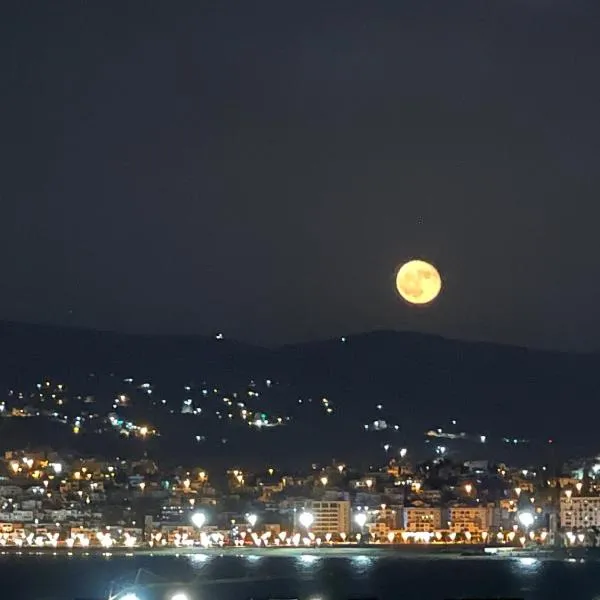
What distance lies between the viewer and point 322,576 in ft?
129

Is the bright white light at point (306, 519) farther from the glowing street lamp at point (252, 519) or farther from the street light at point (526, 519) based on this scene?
the street light at point (526, 519)

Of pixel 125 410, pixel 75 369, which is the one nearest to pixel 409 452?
pixel 125 410

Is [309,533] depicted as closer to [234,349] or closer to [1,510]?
[1,510]

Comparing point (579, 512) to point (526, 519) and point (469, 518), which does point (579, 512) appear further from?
point (469, 518)

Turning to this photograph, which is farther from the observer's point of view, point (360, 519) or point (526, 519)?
point (526, 519)

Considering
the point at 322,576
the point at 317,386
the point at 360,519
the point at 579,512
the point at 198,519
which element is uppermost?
the point at 317,386

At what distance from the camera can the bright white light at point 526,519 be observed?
56750 mm

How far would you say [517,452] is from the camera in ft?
270

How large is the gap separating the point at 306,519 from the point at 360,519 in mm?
2830

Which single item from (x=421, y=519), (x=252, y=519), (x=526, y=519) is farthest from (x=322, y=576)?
(x=526, y=519)

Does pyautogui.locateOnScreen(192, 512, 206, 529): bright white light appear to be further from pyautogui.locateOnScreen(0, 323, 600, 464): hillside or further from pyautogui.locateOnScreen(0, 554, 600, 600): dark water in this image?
pyautogui.locateOnScreen(0, 323, 600, 464): hillside

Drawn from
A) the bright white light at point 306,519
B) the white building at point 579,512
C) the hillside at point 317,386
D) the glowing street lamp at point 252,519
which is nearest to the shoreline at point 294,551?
the bright white light at point 306,519

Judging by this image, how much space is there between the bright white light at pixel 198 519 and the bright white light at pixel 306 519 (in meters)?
3.32

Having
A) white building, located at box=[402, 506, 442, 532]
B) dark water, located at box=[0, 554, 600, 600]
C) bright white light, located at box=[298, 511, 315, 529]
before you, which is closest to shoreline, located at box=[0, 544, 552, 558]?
dark water, located at box=[0, 554, 600, 600]
